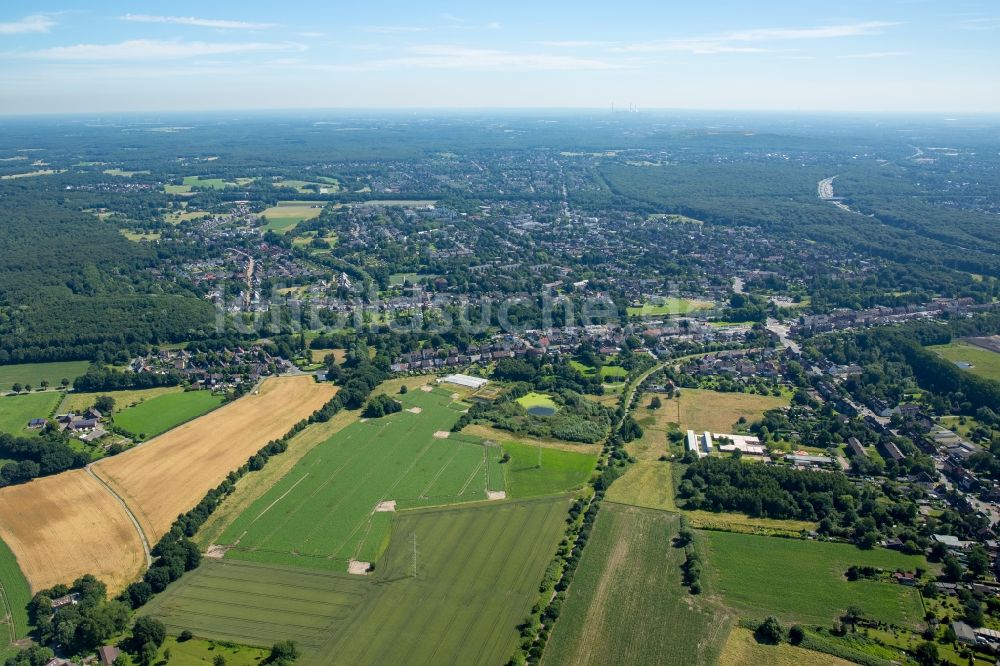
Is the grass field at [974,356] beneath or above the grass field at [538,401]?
above

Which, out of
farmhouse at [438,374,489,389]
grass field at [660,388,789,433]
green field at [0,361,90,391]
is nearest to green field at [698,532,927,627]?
grass field at [660,388,789,433]

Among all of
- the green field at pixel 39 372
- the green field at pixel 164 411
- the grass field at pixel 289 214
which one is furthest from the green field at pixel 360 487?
the grass field at pixel 289 214

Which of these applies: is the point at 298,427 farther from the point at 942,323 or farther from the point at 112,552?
the point at 942,323

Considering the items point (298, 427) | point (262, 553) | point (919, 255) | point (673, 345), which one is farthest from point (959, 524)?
point (919, 255)

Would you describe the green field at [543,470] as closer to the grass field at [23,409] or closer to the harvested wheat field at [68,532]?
the harvested wheat field at [68,532]

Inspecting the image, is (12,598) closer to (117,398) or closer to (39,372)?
(117,398)

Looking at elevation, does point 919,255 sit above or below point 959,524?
above
